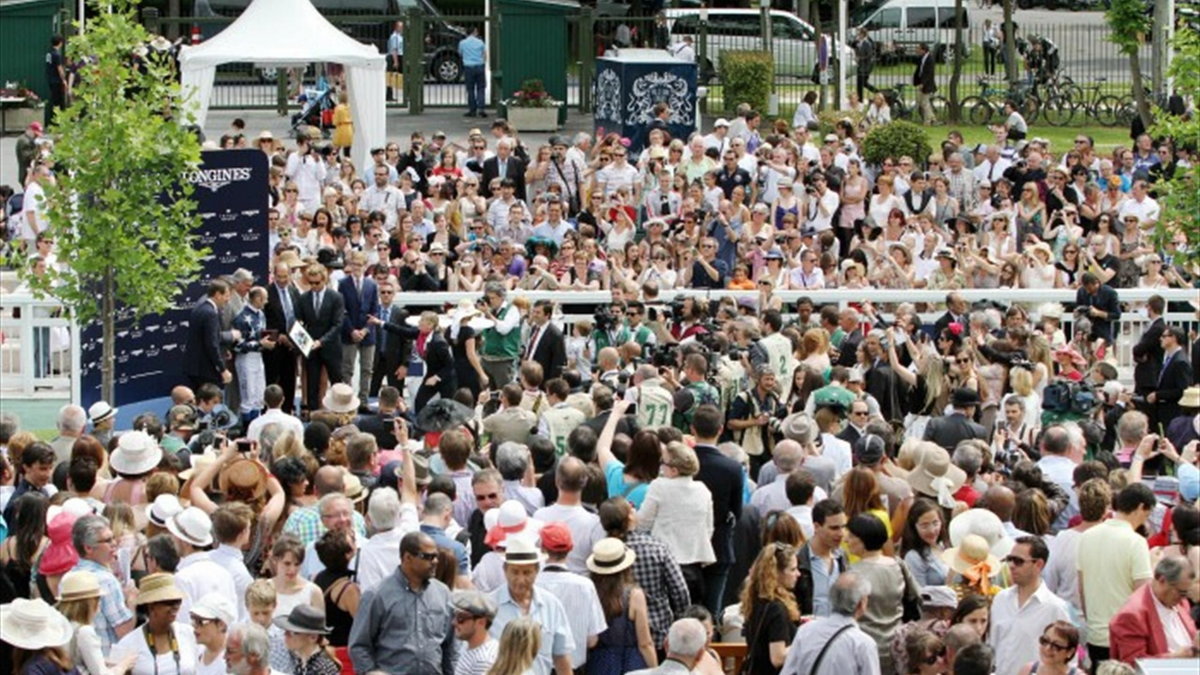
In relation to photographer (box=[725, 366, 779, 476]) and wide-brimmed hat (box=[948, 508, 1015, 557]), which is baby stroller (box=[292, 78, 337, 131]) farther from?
wide-brimmed hat (box=[948, 508, 1015, 557])

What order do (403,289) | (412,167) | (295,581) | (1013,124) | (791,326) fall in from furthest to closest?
(1013,124)
(412,167)
(403,289)
(791,326)
(295,581)

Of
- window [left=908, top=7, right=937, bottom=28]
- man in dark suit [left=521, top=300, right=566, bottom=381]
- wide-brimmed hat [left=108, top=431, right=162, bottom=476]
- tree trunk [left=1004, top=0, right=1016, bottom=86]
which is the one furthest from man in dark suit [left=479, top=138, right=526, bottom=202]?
window [left=908, top=7, right=937, bottom=28]

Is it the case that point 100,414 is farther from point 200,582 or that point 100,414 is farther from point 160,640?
point 160,640

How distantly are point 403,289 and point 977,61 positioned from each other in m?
26.6

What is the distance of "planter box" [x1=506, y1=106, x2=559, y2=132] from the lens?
37938 millimetres

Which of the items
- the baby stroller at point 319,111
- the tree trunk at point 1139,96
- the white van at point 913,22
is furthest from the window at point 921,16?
the baby stroller at point 319,111

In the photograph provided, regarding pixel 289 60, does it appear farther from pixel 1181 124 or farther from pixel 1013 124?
pixel 1181 124

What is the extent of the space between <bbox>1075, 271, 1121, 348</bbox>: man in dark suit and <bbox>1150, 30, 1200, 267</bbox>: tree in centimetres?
105

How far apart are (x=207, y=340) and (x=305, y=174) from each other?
8.18 m

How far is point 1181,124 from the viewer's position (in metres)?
21.1

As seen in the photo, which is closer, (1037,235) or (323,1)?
(1037,235)

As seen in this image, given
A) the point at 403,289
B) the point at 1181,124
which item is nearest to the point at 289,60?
the point at 403,289

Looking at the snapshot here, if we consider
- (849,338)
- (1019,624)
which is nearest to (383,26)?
(849,338)

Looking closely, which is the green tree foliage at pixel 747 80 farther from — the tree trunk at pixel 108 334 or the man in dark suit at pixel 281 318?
the tree trunk at pixel 108 334
